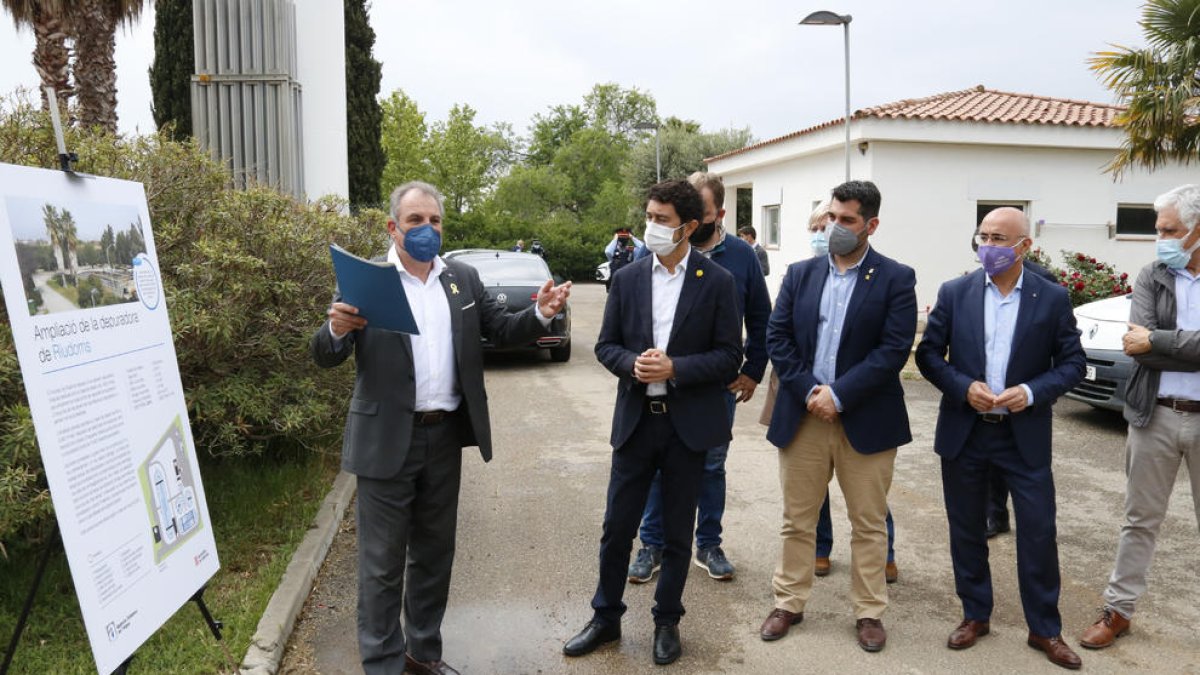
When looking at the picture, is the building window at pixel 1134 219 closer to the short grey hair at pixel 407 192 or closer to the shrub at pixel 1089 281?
the shrub at pixel 1089 281

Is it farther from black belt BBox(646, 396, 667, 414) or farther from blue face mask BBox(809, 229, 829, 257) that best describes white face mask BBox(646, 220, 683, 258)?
blue face mask BBox(809, 229, 829, 257)

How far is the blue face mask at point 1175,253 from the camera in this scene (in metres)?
4.12

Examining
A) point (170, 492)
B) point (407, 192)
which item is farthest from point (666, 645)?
point (407, 192)

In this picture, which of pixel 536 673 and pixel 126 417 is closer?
pixel 126 417

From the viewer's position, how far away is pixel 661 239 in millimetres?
4000

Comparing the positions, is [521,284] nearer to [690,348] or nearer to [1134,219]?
[690,348]

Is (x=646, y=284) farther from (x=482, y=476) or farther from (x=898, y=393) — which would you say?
(x=482, y=476)

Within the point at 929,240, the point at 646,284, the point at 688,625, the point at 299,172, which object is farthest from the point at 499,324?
the point at 929,240

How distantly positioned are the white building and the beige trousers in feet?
41.5

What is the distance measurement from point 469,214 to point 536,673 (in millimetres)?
39090

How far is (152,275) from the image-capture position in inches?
141

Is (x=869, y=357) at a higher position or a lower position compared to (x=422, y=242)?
lower

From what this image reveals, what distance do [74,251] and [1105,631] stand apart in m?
4.71

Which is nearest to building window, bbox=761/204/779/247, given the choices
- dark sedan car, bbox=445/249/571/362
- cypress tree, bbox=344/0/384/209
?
dark sedan car, bbox=445/249/571/362
